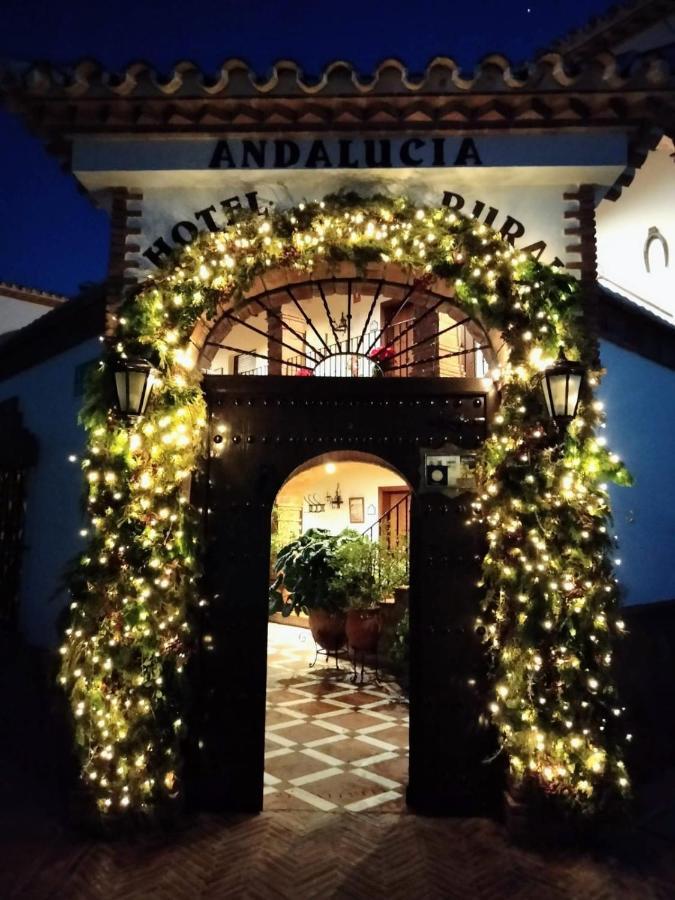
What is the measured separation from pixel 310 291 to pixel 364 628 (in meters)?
4.85

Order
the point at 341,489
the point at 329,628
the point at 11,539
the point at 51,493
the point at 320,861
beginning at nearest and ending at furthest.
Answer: the point at 320,861 → the point at 51,493 → the point at 11,539 → the point at 329,628 → the point at 341,489

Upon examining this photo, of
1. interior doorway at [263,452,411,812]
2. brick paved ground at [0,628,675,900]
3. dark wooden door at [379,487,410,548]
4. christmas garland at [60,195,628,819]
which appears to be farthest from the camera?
dark wooden door at [379,487,410,548]

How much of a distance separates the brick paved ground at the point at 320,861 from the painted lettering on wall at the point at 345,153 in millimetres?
4540

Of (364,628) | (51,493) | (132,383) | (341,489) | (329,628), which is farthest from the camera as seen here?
(341,489)

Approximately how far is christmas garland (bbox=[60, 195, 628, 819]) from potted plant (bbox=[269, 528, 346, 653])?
4.28 m

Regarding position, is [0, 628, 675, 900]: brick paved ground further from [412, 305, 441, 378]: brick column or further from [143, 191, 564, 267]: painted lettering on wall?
[412, 305, 441, 378]: brick column

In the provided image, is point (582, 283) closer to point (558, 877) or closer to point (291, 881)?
point (558, 877)

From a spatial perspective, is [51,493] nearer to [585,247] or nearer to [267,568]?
[267,568]

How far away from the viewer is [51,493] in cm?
622

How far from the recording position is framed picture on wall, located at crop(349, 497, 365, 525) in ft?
48.3

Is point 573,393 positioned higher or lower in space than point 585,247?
lower

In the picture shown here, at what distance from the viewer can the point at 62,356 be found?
20.6 feet

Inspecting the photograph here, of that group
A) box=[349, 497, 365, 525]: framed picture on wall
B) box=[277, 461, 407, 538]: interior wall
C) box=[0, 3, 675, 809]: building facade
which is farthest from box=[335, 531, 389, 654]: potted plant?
box=[349, 497, 365, 525]: framed picture on wall

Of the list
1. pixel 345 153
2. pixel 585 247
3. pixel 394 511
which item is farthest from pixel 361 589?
pixel 345 153
